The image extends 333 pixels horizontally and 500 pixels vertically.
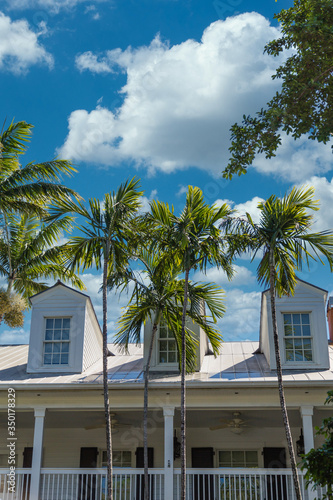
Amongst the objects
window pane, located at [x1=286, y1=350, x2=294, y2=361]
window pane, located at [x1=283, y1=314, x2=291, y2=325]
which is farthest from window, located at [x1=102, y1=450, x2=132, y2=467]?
window pane, located at [x1=283, y1=314, x2=291, y2=325]

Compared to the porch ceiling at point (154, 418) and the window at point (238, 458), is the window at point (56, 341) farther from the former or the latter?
the window at point (238, 458)

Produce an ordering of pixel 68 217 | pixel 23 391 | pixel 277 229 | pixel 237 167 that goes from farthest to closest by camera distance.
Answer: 1. pixel 68 217
2. pixel 23 391
3. pixel 277 229
4. pixel 237 167

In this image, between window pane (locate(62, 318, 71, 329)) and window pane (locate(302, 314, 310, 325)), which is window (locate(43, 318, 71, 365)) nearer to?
window pane (locate(62, 318, 71, 329))

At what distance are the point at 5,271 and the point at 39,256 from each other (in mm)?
1154

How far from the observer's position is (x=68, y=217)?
16.3 metres

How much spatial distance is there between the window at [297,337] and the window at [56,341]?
564cm

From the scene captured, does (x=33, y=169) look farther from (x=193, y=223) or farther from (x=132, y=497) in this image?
(x=132, y=497)

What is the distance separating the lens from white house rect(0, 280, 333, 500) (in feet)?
40.8

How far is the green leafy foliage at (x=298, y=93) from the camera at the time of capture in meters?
7.83

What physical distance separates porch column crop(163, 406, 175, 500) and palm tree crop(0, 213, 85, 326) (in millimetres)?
5715

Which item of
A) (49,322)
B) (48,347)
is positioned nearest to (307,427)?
(48,347)

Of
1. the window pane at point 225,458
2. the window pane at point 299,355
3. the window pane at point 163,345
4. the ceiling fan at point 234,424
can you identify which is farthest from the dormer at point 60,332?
the window pane at point 299,355

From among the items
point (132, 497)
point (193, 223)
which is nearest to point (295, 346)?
point (193, 223)

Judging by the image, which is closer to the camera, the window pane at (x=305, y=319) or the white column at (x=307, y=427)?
the white column at (x=307, y=427)
